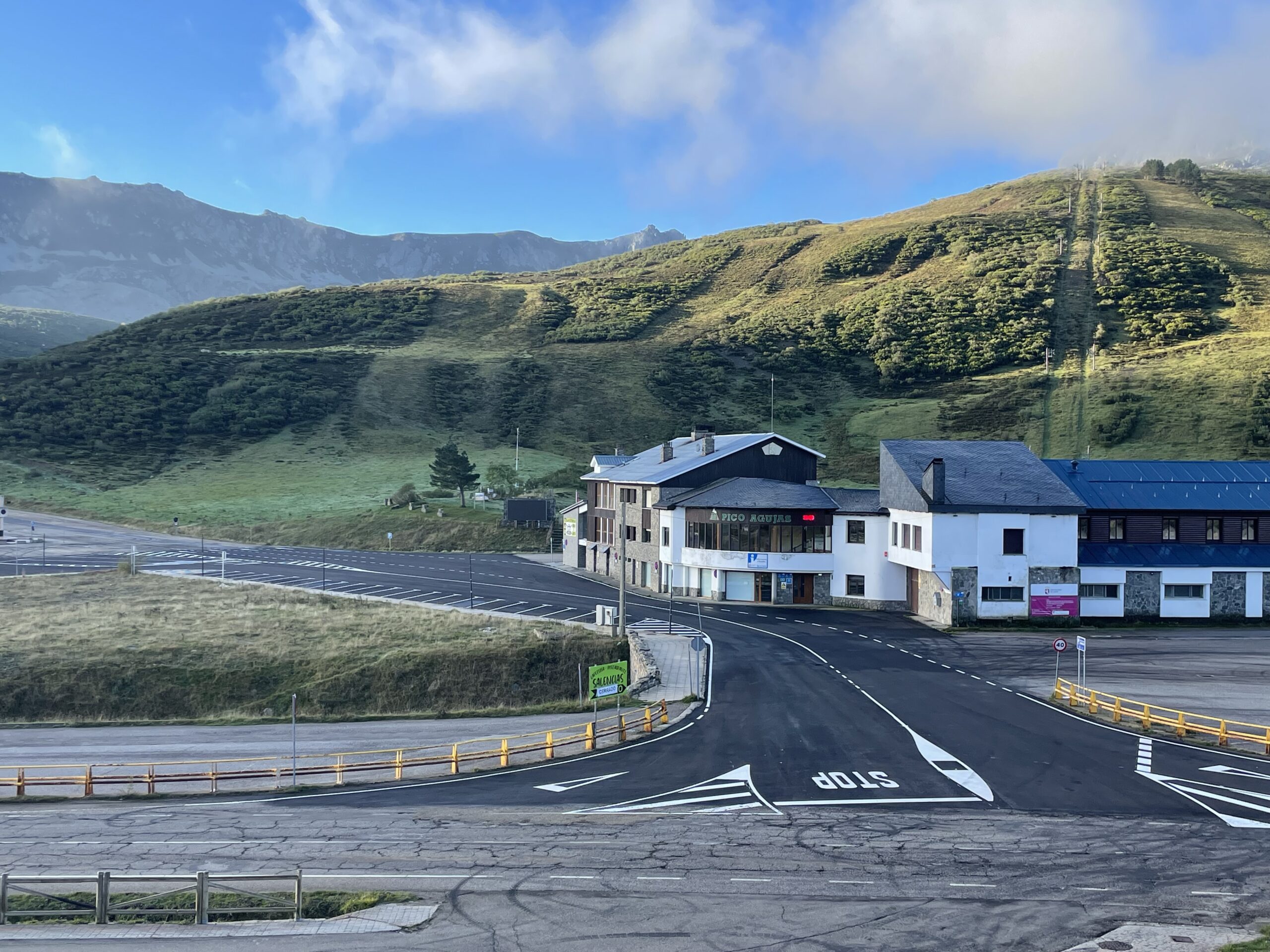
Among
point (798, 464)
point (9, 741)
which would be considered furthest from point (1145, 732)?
point (9, 741)

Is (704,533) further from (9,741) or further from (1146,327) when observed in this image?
(1146,327)

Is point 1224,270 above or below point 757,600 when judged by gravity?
above

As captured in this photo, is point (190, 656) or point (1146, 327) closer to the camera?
point (190, 656)

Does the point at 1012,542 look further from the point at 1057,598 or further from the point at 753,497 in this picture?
the point at 753,497

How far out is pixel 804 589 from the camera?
59844 millimetres

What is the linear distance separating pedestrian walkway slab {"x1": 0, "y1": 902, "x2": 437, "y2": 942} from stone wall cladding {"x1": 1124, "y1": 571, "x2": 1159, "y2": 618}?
4786cm

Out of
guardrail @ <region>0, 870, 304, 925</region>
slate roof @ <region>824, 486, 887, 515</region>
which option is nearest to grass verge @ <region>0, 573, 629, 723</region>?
slate roof @ <region>824, 486, 887, 515</region>

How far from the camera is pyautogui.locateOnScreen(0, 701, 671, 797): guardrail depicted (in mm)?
26844

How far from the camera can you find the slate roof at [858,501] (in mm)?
57688

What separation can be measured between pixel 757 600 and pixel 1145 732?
3034 centimetres

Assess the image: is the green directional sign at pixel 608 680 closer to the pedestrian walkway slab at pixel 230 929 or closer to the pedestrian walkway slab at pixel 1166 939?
the pedestrian walkway slab at pixel 230 929

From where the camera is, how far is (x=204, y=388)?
134 metres

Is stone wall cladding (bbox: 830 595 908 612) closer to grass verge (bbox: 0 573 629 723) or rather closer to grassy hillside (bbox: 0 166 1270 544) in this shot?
grass verge (bbox: 0 573 629 723)

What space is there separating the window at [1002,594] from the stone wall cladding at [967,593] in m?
0.45
